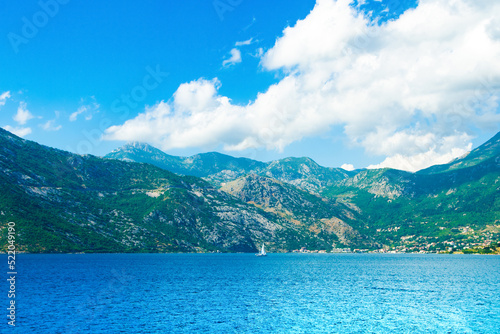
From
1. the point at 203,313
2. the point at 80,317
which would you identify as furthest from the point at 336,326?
the point at 80,317

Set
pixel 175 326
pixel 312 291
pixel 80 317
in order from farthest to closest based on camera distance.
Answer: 1. pixel 312 291
2. pixel 80 317
3. pixel 175 326

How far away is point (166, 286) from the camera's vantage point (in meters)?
123

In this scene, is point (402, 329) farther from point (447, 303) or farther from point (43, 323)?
point (43, 323)

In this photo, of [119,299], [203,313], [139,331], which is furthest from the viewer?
[119,299]

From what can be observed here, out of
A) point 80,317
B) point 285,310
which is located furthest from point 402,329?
point 80,317

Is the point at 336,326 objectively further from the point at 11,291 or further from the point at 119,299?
the point at 11,291

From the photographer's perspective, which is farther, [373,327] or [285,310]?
[285,310]

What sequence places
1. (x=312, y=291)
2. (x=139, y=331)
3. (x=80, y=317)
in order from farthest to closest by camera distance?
(x=312, y=291) → (x=80, y=317) → (x=139, y=331)

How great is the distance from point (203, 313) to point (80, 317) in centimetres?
2543

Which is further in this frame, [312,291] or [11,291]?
[312,291]

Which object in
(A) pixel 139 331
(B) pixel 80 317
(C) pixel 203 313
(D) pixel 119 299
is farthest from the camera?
(D) pixel 119 299

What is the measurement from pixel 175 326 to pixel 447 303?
7254cm

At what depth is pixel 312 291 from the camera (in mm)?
115500

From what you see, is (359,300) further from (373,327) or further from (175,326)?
(175,326)
